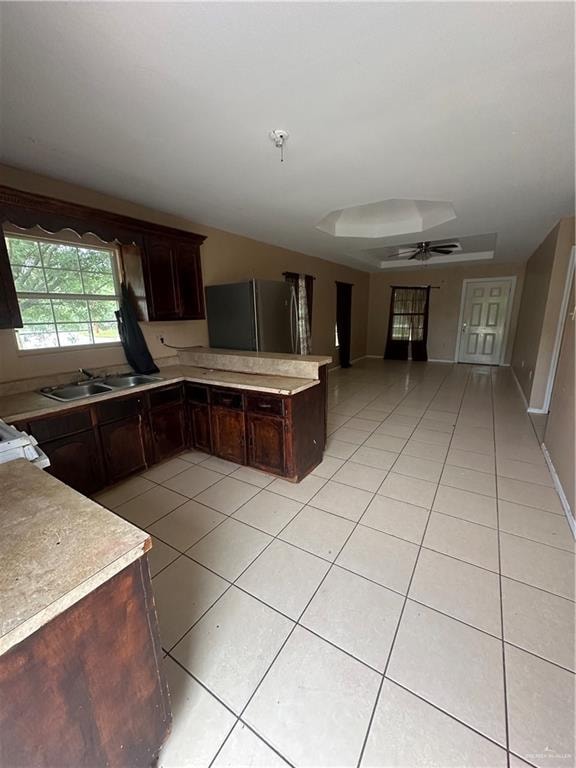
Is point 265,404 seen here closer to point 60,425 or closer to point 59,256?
point 60,425

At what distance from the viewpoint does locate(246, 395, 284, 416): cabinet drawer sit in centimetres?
245

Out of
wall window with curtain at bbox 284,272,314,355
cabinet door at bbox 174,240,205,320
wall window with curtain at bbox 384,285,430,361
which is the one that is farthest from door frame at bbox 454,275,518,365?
cabinet door at bbox 174,240,205,320

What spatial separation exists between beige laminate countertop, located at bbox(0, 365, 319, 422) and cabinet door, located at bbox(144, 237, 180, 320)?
24.3 inches

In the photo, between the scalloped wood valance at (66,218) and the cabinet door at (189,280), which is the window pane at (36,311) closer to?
the scalloped wood valance at (66,218)

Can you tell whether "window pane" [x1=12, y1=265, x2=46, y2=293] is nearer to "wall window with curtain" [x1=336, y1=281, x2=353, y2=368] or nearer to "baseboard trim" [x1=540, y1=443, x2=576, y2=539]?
"baseboard trim" [x1=540, y1=443, x2=576, y2=539]

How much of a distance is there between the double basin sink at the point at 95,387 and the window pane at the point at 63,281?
0.79 metres

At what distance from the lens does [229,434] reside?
281 cm

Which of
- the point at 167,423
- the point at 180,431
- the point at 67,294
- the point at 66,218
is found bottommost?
the point at 180,431

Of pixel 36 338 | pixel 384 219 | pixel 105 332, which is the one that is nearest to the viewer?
pixel 36 338

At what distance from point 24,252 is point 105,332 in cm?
82

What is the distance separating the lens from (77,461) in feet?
7.35

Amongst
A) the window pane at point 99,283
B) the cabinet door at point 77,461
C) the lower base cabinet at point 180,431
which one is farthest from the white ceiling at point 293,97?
the cabinet door at point 77,461

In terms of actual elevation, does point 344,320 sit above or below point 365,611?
above

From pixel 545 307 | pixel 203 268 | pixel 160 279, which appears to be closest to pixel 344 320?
pixel 545 307
